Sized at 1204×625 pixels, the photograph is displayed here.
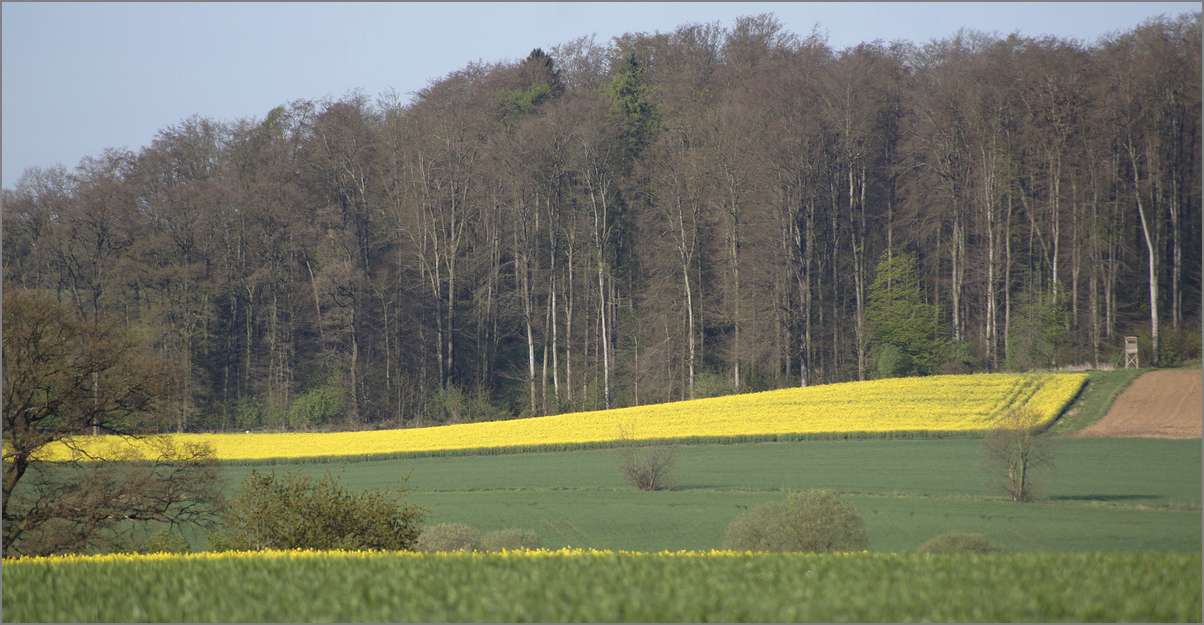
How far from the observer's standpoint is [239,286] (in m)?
74.9

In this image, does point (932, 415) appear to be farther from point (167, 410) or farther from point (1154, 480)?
point (167, 410)

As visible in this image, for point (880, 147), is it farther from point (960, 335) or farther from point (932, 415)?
point (932, 415)

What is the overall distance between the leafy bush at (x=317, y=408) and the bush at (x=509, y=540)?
40669mm

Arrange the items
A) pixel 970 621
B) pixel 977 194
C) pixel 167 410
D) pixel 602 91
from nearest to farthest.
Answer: pixel 970 621
pixel 167 410
pixel 977 194
pixel 602 91

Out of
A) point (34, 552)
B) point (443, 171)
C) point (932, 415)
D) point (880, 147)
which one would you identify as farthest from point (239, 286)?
point (34, 552)

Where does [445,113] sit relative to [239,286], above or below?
above

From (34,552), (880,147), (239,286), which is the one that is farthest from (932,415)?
(239,286)

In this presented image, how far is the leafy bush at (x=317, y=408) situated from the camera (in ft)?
230

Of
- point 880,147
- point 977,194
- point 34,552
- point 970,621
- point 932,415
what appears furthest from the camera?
point 880,147

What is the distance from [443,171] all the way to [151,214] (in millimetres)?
17188

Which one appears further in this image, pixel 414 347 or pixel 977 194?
pixel 414 347

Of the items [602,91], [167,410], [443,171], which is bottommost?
[167,410]

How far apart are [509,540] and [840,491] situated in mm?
12506

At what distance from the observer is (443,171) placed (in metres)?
76.4
